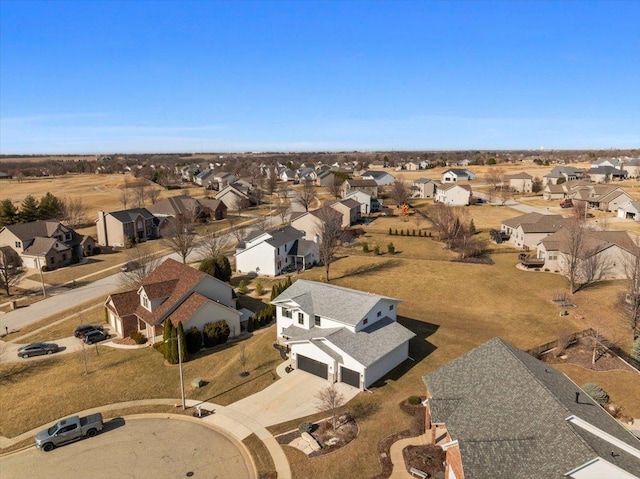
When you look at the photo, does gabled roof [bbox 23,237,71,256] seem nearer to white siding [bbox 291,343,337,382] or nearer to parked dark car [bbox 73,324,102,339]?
parked dark car [bbox 73,324,102,339]

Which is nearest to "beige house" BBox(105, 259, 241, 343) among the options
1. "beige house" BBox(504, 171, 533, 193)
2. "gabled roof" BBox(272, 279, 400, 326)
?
"gabled roof" BBox(272, 279, 400, 326)

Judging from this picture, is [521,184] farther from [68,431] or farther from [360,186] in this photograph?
[68,431]

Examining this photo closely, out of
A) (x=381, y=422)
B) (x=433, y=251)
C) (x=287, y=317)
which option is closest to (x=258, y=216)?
(x=433, y=251)

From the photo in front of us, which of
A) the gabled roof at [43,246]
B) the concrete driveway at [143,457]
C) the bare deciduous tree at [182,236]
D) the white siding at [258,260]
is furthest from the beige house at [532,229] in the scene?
the gabled roof at [43,246]

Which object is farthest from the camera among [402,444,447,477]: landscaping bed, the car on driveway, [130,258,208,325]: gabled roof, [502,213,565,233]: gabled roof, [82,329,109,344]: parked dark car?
[502,213,565,233]: gabled roof

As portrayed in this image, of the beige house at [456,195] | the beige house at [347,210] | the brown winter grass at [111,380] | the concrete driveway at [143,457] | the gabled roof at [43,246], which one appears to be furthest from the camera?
the beige house at [456,195]

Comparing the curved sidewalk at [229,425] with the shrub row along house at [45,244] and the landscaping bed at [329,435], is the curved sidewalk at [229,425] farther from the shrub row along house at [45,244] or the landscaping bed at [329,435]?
the shrub row along house at [45,244]
